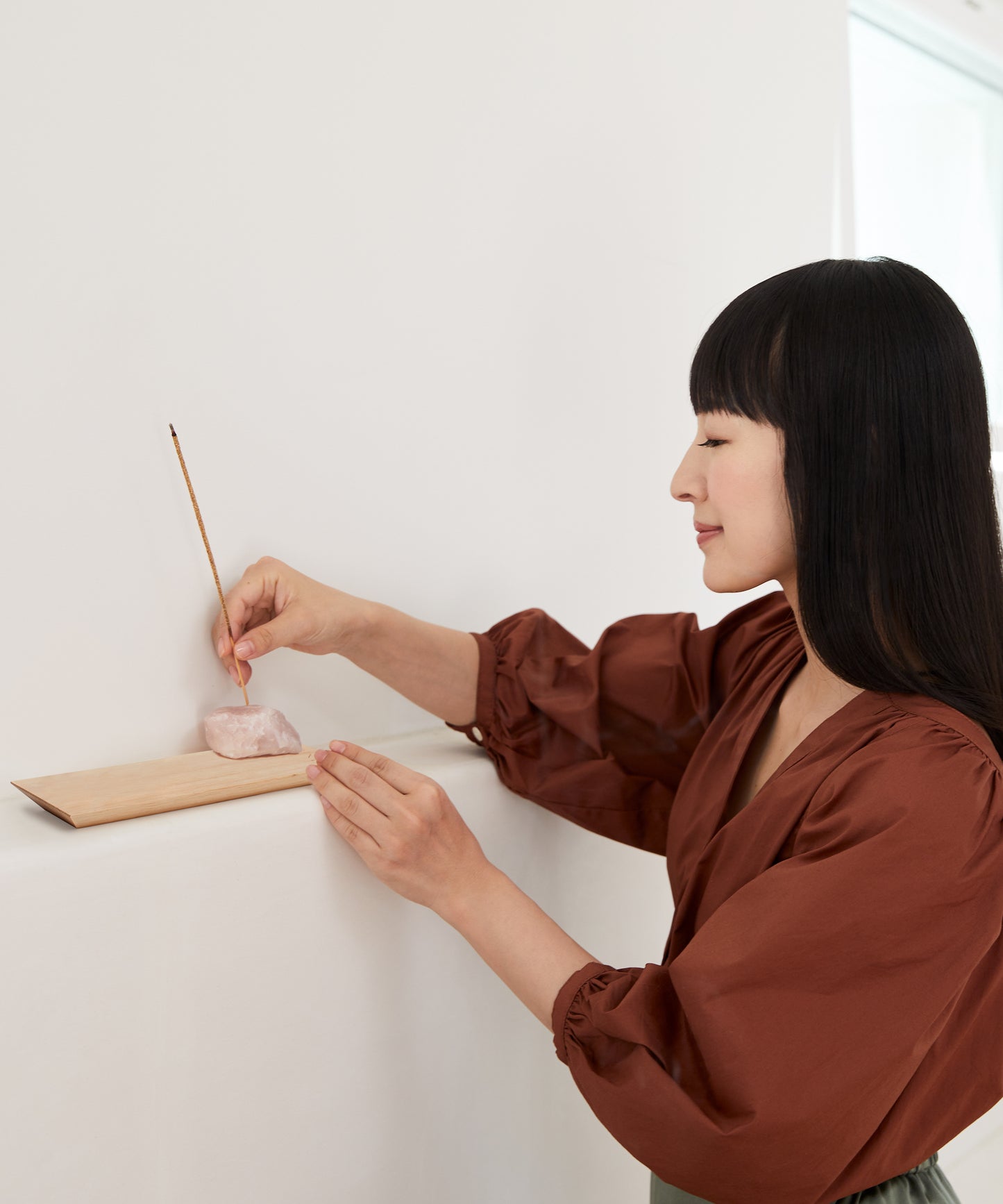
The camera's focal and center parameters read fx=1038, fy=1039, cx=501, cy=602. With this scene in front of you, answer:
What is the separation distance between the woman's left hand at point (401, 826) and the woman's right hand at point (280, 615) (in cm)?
11

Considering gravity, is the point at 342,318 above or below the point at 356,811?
above

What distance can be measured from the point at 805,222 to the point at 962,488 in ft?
2.72

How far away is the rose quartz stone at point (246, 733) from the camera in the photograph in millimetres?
826

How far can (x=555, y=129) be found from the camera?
1105mm

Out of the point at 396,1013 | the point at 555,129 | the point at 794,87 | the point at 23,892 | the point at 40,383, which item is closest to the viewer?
the point at 23,892

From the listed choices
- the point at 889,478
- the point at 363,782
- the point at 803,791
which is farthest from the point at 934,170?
the point at 363,782

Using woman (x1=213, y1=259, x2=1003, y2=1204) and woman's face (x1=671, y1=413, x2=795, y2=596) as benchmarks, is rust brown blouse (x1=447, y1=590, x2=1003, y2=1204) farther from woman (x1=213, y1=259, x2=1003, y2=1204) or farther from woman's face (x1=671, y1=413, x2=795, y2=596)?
woman's face (x1=671, y1=413, x2=795, y2=596)

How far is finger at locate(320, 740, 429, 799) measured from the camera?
787mm

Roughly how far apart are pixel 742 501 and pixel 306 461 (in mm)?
380

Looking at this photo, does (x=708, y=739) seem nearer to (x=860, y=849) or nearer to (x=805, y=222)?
(x=860, y=849)

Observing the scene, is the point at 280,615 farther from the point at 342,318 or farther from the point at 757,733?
the point at 757,733

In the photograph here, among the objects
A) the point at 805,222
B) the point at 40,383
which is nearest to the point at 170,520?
the point at 40,383

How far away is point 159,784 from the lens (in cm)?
75

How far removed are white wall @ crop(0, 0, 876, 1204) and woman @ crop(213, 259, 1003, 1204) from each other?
0.08m
